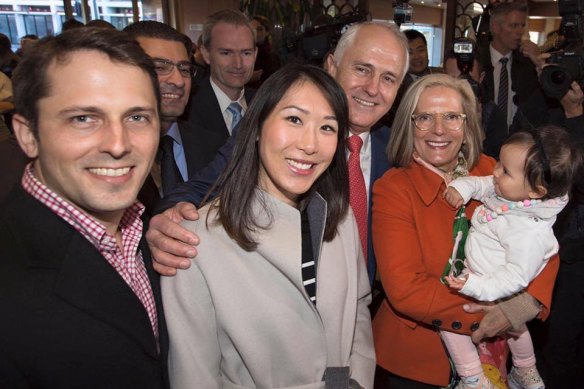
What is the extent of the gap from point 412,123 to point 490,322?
2.67 feet

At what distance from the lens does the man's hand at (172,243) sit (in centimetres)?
122

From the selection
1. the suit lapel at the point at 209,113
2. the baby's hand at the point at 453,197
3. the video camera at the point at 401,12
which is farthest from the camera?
the suit lapel at the point at 209,113

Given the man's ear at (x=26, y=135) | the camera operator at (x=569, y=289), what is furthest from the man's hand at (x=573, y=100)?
the man's ear at (x=26, y=135)

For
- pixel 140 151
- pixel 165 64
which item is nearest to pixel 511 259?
pixel 140 151

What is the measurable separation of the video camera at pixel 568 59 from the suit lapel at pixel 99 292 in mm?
2238

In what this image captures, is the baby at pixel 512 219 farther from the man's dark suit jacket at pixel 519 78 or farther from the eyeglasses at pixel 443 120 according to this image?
the man's dark suit jacket at pixel 519 78

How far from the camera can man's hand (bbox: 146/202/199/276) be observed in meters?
1.22

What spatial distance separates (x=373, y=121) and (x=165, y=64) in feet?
3.59

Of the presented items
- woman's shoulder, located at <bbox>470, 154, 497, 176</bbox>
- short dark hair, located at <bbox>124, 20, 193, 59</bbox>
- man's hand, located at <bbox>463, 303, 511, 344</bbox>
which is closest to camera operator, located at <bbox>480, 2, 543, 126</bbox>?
woman's shoulder, located at <bbox>470, 154, 497, 176</bbox>

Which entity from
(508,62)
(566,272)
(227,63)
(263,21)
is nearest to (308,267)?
(566,272)

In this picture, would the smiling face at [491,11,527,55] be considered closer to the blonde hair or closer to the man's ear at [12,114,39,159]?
the blonde hair

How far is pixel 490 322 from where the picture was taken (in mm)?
1639

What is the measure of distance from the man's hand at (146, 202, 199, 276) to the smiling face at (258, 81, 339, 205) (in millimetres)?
279

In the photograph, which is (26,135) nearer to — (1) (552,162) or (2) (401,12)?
(1) (552,162)
